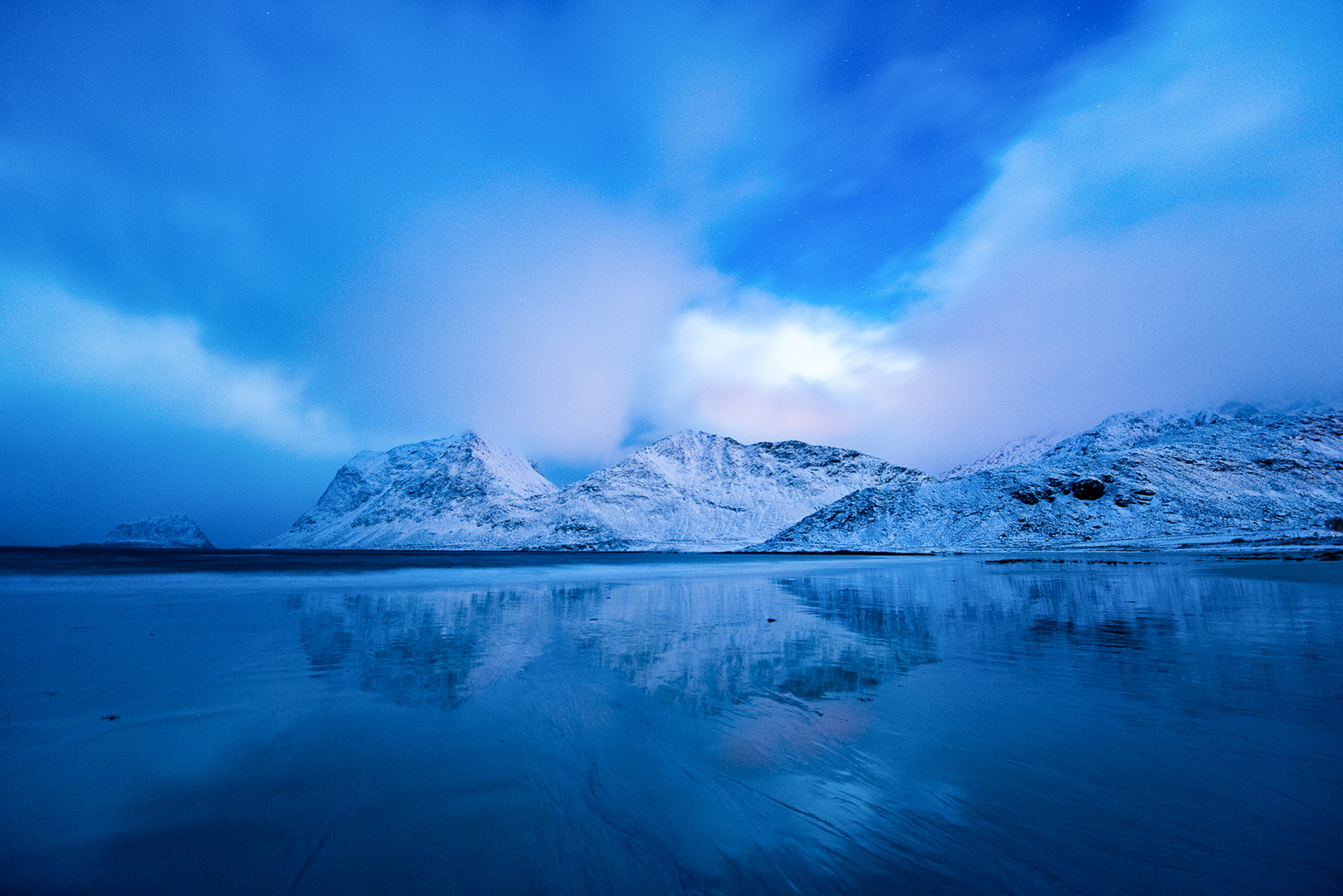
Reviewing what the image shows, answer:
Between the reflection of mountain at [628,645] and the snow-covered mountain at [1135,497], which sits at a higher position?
the snow-covered mountain at [1135,497]

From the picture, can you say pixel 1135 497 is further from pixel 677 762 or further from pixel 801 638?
pixel 677 762

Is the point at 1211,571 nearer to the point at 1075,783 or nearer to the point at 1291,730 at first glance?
the point at 1291,730

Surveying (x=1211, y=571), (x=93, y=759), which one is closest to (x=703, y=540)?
(x=1211, y=571)

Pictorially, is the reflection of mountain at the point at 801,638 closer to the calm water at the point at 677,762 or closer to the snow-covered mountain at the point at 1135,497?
the calm water at the point at 677,762

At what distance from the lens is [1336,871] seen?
372 cm

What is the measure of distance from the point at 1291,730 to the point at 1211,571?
35945 millimetres

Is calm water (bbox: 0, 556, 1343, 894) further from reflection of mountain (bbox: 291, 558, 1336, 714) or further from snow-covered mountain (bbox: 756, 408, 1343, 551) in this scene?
snow-covered mountain (bbox: 756, 408, 1343, 551)

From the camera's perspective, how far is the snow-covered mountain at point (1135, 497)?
9231cm

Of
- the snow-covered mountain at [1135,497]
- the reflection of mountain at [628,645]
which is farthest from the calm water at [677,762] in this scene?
the snow-covered mountain at [1135,497]

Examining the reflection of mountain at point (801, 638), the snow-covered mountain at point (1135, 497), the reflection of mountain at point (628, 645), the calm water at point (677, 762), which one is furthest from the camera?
the snow-covered mountain at point (1135, 497)

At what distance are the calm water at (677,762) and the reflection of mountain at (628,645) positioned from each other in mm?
120

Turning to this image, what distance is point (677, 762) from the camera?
19.6ft

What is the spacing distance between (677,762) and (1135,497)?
412ft

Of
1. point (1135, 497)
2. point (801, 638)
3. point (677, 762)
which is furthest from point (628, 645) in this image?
point (1135, 497)
